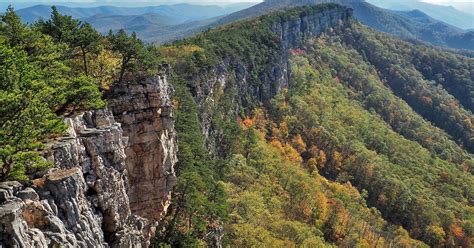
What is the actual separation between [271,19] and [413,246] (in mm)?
110010

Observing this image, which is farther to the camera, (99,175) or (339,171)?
(339,171)

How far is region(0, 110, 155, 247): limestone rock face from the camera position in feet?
83.3

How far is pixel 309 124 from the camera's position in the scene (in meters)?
140

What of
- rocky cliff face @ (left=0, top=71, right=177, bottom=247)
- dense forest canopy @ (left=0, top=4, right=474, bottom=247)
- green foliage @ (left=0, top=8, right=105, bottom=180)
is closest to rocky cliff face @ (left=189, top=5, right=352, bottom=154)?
dense forest canopy @ (left=0, top=4, right=474, bottom=247)

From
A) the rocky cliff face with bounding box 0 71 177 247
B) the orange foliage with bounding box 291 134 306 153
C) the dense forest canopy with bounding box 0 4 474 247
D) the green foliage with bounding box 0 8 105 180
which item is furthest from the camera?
the orange foliage with bounding box 291 134 306 153

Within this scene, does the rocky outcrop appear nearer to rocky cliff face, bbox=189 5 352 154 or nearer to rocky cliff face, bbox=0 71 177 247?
rocky cliff face, bbox=0 71 177 247

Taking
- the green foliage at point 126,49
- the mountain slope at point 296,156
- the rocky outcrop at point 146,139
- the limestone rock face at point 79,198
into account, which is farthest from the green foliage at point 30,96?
the mountain slope at point 296,156

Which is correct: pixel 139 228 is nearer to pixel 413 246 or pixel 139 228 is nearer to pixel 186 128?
pixel 186 128

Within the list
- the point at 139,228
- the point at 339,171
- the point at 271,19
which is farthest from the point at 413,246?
the point at 271,19

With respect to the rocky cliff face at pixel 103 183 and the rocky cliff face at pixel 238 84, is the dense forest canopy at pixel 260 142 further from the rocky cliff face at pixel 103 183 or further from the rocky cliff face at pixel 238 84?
the rocky cliff face at pixel 103 183

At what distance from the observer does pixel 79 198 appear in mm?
30359

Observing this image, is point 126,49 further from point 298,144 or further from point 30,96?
A: point 298,144

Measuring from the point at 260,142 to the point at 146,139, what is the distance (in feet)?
210

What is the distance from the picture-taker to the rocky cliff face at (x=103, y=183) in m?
26.4
